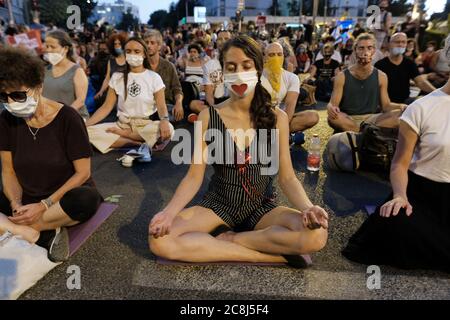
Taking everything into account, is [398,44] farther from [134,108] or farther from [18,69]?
[18,69]

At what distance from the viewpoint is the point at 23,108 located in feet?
8.30

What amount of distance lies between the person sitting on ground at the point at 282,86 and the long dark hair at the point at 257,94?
2.37 meters

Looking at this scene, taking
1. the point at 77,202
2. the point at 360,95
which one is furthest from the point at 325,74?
the point at 77,202

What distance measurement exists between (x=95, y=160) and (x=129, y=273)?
9.19ft

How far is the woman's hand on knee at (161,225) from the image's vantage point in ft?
7.53

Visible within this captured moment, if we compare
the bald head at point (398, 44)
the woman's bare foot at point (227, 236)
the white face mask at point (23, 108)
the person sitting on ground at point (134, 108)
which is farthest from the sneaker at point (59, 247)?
the bald head at point (398, 44)

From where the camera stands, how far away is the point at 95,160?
195 inches

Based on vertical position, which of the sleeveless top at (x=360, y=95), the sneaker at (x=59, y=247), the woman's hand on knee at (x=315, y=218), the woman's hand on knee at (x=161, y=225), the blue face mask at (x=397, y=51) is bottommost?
the sneaker at (x=59, y=247)

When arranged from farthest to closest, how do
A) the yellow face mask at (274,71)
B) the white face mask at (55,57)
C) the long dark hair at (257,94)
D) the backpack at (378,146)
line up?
the yellow face mask at (274,71) < the white face mask at (55,57) < the backpack at (378,146) < the long dark hair at (257,94)

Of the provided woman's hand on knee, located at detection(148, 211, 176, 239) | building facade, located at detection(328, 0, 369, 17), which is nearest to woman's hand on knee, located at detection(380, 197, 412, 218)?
woman's hand on knee, located at detection(148, 211, 176, 239)

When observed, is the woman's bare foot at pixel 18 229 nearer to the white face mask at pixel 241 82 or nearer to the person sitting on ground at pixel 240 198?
the person sitting on ground at pixel 240 198
